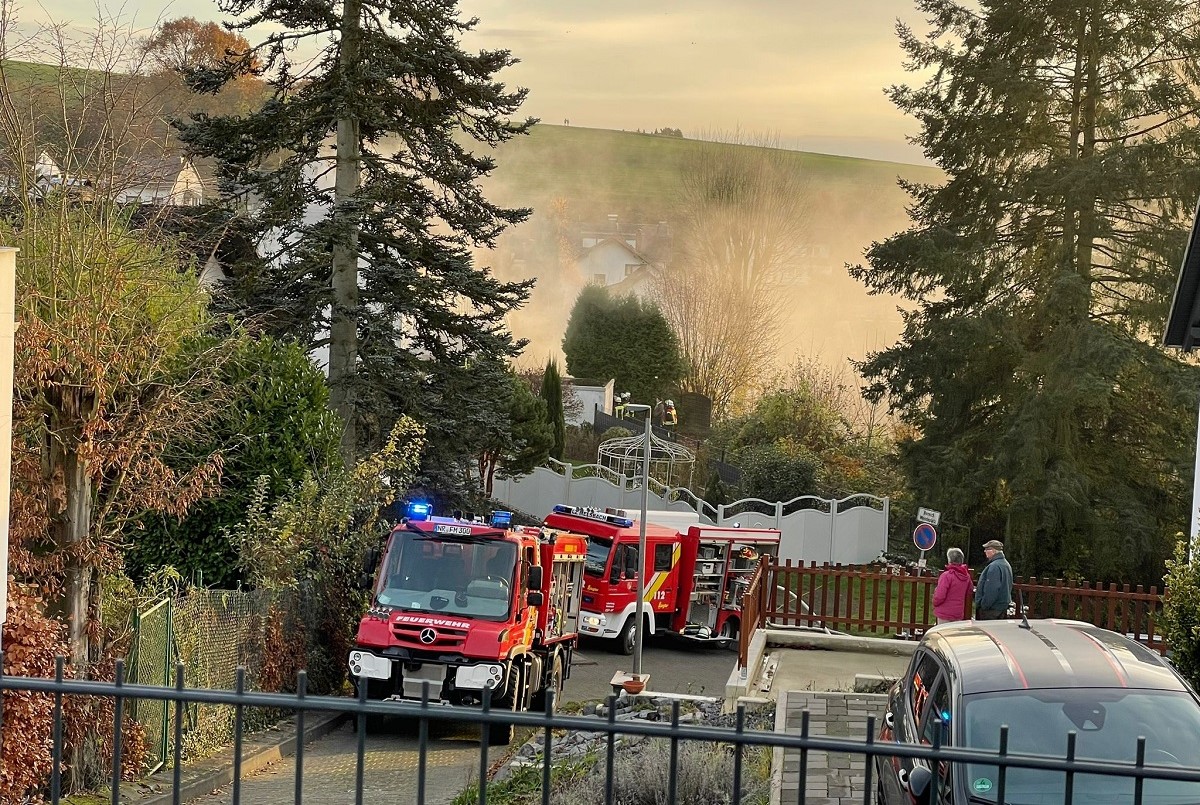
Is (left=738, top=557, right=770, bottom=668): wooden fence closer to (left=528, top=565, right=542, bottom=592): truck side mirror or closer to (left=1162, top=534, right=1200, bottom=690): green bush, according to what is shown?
(left=528, top=565, right=542, bottom=592): truck side mirror

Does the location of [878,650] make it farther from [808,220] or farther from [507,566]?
[808,220]

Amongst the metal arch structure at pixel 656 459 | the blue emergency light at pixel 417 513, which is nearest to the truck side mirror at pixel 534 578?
the blue emergency light at pixel 417 513

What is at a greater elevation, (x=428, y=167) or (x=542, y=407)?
(x=428, y=167)

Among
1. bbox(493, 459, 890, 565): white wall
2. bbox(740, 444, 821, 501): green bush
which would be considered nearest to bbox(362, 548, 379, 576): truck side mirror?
bbox(493, 459, 890, 565): white wall

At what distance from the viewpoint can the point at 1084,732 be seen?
6.71 meters

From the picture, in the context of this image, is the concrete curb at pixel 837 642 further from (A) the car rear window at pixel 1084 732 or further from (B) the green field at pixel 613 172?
(B) the green field at pixel 613 172

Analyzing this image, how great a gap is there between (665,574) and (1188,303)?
11.0m

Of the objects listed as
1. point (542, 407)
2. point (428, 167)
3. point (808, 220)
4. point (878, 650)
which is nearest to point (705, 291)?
point (808, 220)

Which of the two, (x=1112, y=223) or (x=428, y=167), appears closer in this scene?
(x=428, y=167)

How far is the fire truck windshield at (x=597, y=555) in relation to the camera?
23.2m

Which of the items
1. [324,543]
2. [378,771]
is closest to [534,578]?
[378,771]

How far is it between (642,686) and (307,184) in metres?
13.8

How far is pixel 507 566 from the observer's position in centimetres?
1563

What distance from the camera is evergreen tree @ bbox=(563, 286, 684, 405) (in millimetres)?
58656
